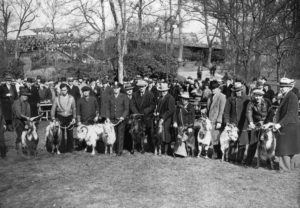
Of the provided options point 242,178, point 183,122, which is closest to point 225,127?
point 183,122

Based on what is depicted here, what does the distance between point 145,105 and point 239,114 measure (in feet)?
8.63

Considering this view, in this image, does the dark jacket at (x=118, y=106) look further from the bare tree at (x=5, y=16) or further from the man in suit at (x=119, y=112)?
the bare tree at (x=5, y=16)

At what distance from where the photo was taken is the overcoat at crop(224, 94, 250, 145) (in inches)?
319

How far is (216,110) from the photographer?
28.6 ft

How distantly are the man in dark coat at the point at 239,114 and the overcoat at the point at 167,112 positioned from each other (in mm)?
1432

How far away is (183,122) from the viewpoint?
862 cm

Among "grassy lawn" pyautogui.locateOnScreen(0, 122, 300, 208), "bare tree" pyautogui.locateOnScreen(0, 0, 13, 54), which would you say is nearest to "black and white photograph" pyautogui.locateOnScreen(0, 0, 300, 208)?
"grassy lawn" pyautogui.locateOnScreen(0, 122, 300, 208)

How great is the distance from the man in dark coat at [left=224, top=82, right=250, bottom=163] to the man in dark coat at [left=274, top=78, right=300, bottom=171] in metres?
0.86

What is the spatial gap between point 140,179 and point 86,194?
4.29 ft

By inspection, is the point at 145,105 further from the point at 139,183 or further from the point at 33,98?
the point at 33,98

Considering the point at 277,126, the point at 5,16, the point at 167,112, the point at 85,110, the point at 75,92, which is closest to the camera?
the point at 277,126

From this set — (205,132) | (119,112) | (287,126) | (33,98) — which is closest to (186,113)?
(205,132)

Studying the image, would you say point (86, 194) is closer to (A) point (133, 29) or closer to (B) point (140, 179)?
(B) point (140, 179)

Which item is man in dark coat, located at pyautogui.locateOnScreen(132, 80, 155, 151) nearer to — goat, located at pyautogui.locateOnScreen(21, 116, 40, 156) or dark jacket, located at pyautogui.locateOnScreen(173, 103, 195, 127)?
dark jacket, located at pyautogui.locateOnScreen(173, 103, 195, 127)
